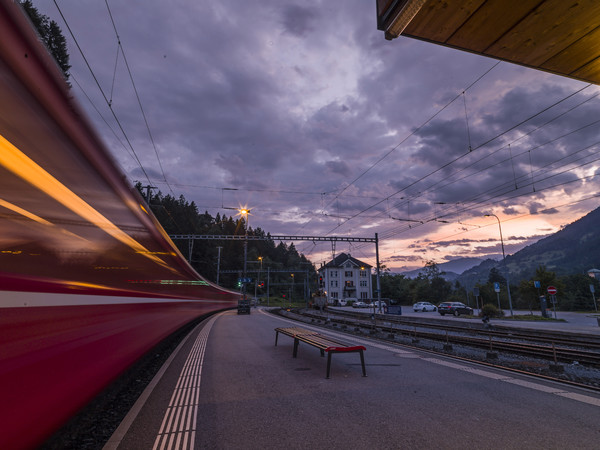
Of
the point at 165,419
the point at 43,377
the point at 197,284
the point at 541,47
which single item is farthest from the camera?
the point at 197,284

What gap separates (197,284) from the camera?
1336 centimetres

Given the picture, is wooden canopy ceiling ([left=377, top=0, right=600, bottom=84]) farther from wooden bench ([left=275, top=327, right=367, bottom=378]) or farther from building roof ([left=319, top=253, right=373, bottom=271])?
building roof ([left=319, top=253, right=373, bottom=271])

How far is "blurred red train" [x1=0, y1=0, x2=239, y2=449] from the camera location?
1718 millimetres

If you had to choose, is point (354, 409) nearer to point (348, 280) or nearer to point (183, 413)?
point (183, 413)

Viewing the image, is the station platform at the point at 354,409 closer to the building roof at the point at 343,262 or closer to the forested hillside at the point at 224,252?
the forested hillside at the point at 224,252

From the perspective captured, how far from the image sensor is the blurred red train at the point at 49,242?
5.64 feet

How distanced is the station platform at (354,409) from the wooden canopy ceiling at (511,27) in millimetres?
3871

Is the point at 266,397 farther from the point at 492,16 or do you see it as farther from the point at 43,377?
the point at 492,16

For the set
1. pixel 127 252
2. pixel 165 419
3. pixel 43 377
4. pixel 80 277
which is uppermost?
pixel 127 252

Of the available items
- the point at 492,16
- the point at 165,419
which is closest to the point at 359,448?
the point at 165,419

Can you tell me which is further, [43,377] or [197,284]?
[197,284]

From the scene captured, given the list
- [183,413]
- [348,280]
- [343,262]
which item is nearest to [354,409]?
[183,413]

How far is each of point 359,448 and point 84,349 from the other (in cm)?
292

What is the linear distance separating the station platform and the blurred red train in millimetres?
1171
